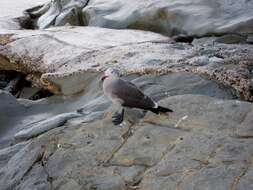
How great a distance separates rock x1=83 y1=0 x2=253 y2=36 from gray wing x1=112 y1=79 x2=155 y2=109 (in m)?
4.77

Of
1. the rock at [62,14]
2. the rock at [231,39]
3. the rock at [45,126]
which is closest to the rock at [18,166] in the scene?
the rock at [45,126]

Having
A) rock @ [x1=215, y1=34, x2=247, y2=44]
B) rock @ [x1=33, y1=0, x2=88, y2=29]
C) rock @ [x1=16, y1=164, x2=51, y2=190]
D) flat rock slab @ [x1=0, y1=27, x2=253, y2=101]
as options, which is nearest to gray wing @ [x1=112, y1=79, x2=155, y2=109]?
rock @ [x1=16, y1=164, x2=51, y2=190]

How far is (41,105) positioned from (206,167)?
410cm

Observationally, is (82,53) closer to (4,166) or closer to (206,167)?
(4,166)

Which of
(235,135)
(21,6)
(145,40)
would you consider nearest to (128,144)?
(235,135)

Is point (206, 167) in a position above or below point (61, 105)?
above

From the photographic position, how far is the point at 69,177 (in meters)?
4.71

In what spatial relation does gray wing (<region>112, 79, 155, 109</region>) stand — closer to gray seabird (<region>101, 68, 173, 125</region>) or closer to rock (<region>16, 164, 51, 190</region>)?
gray seabird (<region>101, 68, 173, 125</region>)

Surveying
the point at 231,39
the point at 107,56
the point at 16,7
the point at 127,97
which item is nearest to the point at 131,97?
the point at 127,97

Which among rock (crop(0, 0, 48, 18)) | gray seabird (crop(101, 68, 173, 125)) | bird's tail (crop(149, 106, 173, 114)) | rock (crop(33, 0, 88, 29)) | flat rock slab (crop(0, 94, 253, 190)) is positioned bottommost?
rock (crop(0, 0, 48, 18))

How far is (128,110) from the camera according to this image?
5691 mm

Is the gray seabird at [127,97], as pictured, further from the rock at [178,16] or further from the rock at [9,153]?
the rock at [178,16]

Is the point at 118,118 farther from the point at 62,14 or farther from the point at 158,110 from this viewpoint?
the point at 62,14

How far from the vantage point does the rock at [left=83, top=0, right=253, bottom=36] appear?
994 centimetres
